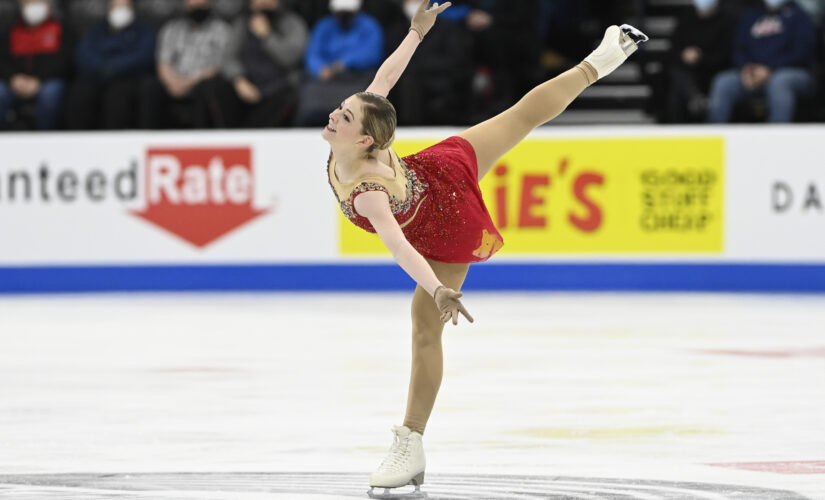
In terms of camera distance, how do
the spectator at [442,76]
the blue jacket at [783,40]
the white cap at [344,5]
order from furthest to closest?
the white cap at [344,5], the spectator at [442,76], the blue jacket at [783,40]

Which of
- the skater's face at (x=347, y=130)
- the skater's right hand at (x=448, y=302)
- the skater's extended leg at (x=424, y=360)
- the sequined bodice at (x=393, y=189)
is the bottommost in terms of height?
the skater's extended leg at (x=424, y=360)

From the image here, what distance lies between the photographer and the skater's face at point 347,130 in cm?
432

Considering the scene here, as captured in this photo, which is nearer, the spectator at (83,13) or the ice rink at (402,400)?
the ice rink at (402,400)

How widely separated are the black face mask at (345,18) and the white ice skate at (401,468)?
812 centimetres

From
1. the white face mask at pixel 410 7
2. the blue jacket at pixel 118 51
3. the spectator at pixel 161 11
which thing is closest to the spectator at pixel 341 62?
the white face mask at pixel 410 7

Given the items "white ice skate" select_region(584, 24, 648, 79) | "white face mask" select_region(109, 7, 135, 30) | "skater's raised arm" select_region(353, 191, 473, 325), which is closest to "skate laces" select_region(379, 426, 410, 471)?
"skater's raised arm" select_region(353, 191, 473, 325)

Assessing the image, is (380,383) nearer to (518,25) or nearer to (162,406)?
(162,406)

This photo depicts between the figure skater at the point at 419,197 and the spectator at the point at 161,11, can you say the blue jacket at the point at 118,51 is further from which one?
the figure skater at the point at 419,197

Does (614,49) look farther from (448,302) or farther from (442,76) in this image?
(442,76)

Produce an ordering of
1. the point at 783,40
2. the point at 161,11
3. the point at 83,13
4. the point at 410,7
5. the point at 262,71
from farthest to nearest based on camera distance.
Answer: the point at 83,13, the point at 161,11, the point at 410,7, the point at 262,71, the point at 783,40

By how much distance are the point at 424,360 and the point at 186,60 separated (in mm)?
8486

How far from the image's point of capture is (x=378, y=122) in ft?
14.2

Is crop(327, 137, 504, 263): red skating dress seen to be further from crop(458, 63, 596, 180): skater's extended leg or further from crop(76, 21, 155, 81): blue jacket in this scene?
crop(76, 21, 155, 81): blue jacket

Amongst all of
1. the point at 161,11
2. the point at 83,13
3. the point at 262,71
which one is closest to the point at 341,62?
the point at 262,71
